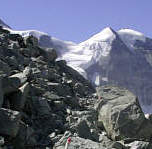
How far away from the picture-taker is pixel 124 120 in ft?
51.4

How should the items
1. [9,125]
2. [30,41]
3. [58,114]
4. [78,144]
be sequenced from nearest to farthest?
[9,125] → [78,144] → [58,114] → [30,41]

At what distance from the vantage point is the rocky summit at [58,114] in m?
11.4

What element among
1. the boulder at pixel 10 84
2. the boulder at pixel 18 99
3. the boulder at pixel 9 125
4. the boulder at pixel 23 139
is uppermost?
the boulder at pixel 10 84

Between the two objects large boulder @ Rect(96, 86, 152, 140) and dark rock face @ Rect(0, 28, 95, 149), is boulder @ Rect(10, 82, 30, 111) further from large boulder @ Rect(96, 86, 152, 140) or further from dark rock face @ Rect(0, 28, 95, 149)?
large boulder @ Rect(96, 86, 152, 140)

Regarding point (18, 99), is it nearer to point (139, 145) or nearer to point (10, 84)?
point (10, 84)

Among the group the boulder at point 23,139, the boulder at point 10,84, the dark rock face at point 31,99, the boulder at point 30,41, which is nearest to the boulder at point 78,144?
the dark rock face at point 31,99

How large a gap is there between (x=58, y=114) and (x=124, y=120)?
258cm

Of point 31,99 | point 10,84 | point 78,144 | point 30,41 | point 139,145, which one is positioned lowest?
point 139,145

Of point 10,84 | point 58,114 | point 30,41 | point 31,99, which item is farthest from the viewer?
point 30,41

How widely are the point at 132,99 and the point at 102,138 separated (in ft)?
10.5

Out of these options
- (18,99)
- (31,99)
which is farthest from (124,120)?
(18,99)

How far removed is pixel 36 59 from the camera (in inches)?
894

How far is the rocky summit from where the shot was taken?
Answer: 11.4 m

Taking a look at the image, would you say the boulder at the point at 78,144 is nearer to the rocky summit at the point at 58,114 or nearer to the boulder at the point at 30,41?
the rocky summit at the point at 58,114
